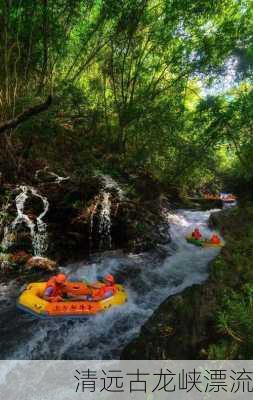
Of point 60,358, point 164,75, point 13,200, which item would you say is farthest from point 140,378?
point 164,75

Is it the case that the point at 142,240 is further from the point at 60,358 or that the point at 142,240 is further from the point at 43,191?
the point at 60,358

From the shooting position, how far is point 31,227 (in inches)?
225

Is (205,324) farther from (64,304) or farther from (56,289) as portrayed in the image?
(56,289)

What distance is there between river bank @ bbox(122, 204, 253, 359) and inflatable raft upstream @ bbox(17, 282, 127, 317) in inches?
35.8

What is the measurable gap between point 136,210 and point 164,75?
4.19 meters

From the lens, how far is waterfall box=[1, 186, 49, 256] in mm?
5594

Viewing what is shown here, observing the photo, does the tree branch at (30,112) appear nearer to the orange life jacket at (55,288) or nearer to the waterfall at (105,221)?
the orange life jacket at (55,288)

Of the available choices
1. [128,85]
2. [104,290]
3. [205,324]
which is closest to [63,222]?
[104,290]

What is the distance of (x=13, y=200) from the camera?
19.3 feet

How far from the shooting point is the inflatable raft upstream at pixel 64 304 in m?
4.19

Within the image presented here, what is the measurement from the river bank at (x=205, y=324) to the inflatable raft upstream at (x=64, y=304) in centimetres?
91

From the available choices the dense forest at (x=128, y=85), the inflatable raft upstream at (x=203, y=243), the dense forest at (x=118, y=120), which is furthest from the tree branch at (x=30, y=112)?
the inflatable raft upstream at (x=203, y=243)

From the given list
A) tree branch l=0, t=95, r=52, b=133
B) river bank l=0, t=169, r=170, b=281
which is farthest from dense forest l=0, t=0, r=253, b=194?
tree branch l=0, t=95, r=52, b=133

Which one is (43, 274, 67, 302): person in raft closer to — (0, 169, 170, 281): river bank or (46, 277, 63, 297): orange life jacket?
(46, 277, 63, 297): orange life jacket
